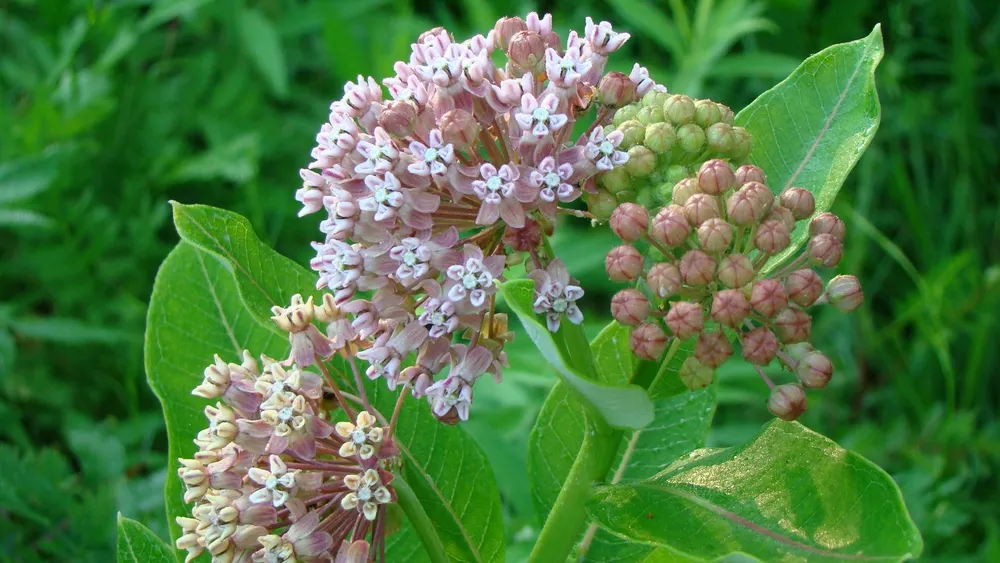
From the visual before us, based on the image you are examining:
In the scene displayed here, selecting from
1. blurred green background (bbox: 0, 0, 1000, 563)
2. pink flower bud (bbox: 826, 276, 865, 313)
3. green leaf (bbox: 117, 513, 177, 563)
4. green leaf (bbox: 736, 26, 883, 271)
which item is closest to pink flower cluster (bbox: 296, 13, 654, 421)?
green leaf (bbox: 736, 26, 883, 271)

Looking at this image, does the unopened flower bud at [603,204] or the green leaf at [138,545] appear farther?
the green leaf at [138,545]

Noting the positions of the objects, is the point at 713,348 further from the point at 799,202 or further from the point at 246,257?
the point at 246,257

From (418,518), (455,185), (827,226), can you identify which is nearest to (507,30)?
(455,185)

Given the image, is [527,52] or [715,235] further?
[527,52]

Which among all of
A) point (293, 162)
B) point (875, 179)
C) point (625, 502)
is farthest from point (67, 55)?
point (875, 179)

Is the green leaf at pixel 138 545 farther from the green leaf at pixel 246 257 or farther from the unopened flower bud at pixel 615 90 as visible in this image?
the unopened flower bud at pixel 615 90

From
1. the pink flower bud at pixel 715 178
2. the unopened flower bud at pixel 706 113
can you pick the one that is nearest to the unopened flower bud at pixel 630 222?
the pink flower bud at pixel 715 178
